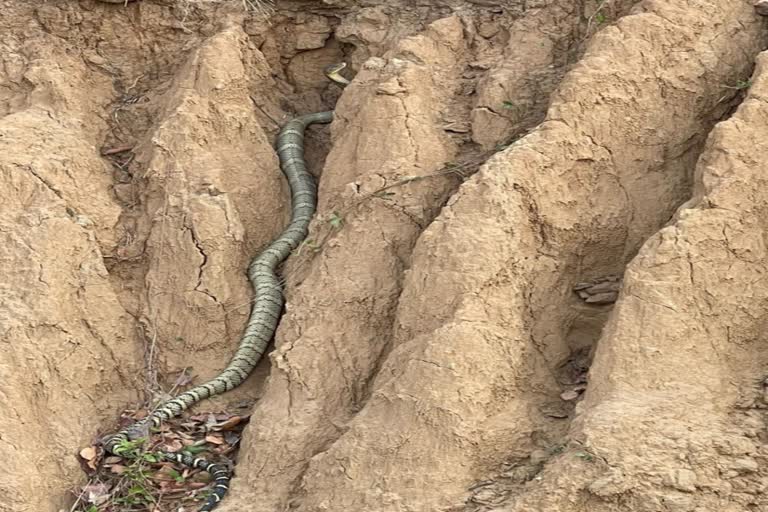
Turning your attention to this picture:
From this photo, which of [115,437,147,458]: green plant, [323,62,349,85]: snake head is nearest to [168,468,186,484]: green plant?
[115,437,147,458]: green plant

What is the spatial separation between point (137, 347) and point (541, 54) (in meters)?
4.11

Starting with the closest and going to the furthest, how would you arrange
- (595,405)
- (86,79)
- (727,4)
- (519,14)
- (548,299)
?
(595,405), (548,299), (727,4), (519,14), (86,79)

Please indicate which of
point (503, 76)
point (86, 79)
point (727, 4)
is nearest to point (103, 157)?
point (86, 79)

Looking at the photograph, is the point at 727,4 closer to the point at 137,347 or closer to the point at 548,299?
the point at 548,299

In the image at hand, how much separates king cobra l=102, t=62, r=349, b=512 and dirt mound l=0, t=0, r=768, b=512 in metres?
0.15

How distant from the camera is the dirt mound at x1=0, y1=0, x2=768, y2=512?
6.52m

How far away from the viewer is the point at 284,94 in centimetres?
1077

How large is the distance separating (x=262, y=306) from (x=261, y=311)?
0.04 metres

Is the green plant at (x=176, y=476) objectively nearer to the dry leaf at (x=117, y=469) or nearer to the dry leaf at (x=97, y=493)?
the dry leaf at (x=117, y=469)

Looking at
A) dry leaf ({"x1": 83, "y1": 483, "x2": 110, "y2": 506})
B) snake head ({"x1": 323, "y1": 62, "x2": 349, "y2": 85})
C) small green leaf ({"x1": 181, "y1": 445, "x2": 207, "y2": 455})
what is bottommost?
dry leaf ({"x1": 83, "y1": 483, "x2": 110, "y2": 506})

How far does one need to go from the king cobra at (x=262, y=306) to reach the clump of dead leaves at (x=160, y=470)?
3.1 inches

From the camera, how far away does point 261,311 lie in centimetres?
901

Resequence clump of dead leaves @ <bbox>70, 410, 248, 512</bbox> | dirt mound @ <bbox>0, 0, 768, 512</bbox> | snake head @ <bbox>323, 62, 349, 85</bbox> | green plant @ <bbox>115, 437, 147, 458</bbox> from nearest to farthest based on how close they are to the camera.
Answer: dirt mound @ <bbox>0, 0, 768, 512</bbox> < clump of dead leaves @ <bbox>70, 410, 248, 512</bbox> < green plant @ <bbox>115, 437, 147, 458</bbox> < snake head @ <bbox>323, 62, 349, 85</bbox>

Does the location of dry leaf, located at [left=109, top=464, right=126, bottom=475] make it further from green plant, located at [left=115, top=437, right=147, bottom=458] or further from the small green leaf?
the small green leaf
